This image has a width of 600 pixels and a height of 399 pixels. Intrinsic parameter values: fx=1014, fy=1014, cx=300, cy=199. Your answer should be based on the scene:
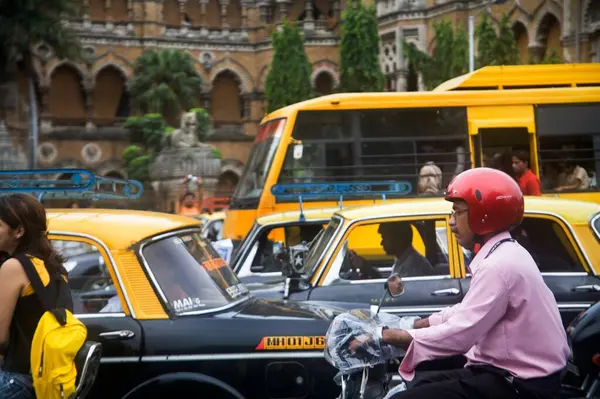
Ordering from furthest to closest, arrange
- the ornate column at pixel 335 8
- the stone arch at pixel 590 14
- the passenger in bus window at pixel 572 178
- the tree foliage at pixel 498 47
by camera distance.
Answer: the ornate column at pixel 335 8
the stone arch at pixel 590 14
the tree foliage at pixel 498 47
the passenger in bus window at pixel 572 178

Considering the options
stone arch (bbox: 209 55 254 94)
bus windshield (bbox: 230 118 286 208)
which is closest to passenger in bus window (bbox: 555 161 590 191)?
bus windshield (bbox: 230 118 286 208)

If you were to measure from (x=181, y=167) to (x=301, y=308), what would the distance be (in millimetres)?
24266

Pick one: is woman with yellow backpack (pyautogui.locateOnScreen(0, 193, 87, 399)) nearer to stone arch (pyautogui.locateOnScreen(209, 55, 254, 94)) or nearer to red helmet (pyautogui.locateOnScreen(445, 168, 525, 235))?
red helmet (pyautogui.locateOnScreen(445, 168, 525, 235))

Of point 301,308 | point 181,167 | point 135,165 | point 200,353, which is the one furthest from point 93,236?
point 135,165

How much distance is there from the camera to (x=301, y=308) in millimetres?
5578

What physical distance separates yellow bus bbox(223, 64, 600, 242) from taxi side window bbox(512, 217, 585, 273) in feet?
19.1

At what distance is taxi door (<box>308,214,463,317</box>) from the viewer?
6.91 m

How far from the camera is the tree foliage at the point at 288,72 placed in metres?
43.2

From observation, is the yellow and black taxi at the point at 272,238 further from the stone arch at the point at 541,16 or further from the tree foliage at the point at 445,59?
the stone arch at the point at 541,16

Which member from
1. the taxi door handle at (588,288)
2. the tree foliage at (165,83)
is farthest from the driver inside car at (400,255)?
the tree foliage at (165,83)

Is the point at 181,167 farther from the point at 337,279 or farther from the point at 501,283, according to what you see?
the point at 501,283

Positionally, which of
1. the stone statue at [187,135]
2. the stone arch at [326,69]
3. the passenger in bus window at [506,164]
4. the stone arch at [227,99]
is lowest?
the passenger in bus window at [506,164]

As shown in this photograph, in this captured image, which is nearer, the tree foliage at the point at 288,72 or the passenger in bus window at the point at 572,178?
the passenger in bus window at the point at 572,178

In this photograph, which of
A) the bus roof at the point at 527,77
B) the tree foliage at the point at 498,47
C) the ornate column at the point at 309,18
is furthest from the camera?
the ornate column at the point at 309,18
